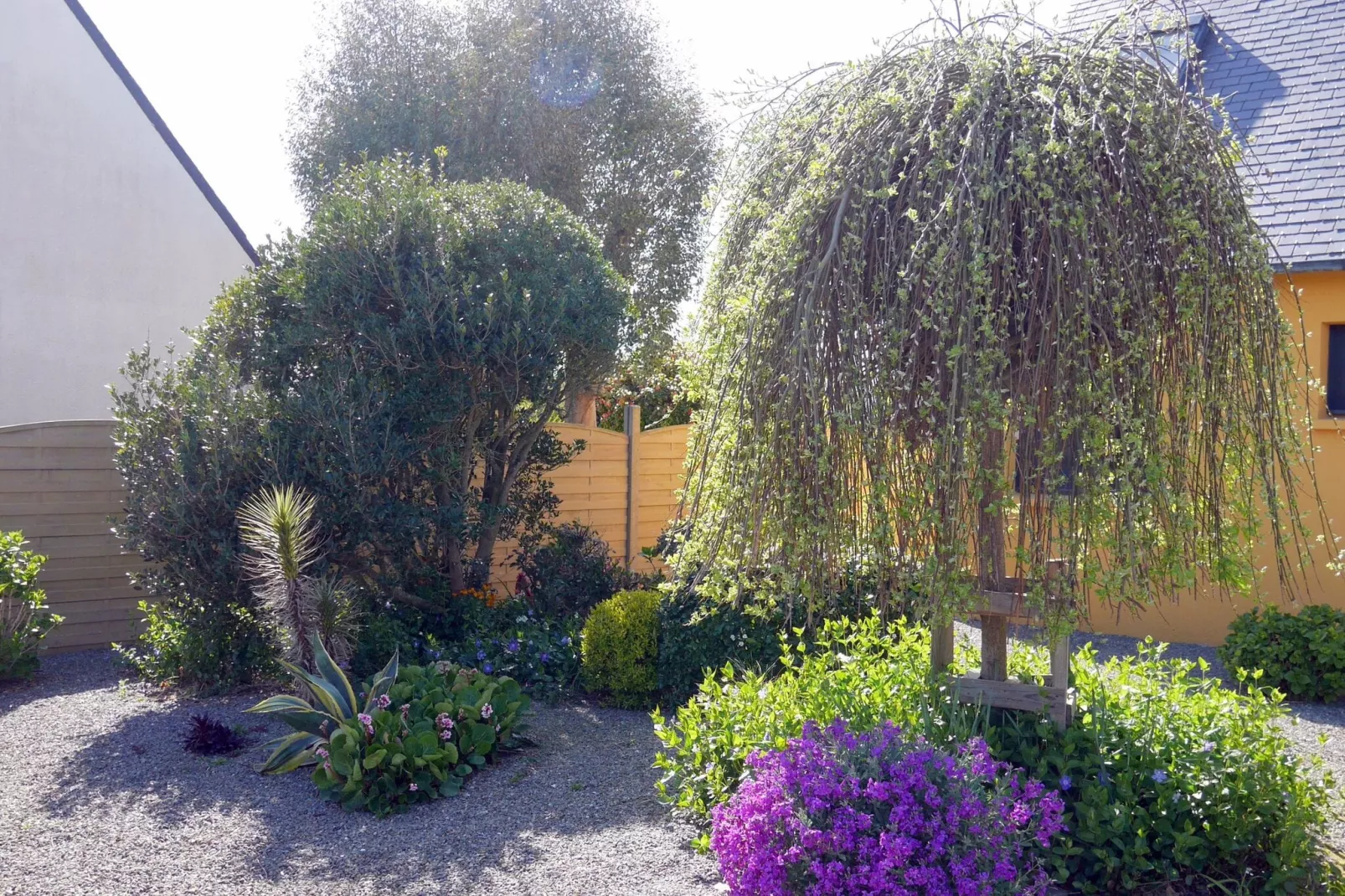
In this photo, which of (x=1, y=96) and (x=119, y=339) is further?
(x=119, y=339)

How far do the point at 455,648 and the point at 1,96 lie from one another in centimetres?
801

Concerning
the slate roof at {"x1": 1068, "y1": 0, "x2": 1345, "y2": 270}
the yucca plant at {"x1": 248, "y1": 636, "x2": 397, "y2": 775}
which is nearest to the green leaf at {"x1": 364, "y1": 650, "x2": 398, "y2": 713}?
the yucca plant at {"x1": 248, "y1": 636, "x2": 397, "y2": 775}

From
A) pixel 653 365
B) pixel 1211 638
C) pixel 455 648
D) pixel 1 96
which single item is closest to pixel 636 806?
pixel 455 648

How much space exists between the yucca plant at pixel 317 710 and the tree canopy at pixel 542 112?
7726 mm

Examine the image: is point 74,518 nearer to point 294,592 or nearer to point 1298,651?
point 294,592

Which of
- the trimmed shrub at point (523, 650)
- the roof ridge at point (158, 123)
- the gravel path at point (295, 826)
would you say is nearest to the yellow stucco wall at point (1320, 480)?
the trimmed shrub at point (523, 650)

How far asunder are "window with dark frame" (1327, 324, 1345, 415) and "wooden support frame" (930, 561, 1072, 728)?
5.16 meters

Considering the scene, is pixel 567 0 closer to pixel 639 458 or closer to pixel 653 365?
pixel 653 365

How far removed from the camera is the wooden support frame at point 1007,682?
3.92 meters

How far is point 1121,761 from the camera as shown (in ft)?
12.6

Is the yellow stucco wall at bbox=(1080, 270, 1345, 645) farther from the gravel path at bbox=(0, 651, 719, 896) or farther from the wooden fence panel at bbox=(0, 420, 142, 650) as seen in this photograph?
the wooden fence panel at bbox=(0, 420, 142, 650)

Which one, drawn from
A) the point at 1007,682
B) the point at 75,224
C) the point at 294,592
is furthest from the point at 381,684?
the point at 75,224

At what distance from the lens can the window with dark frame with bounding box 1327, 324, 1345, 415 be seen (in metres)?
7.84

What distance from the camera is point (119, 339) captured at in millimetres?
11273
